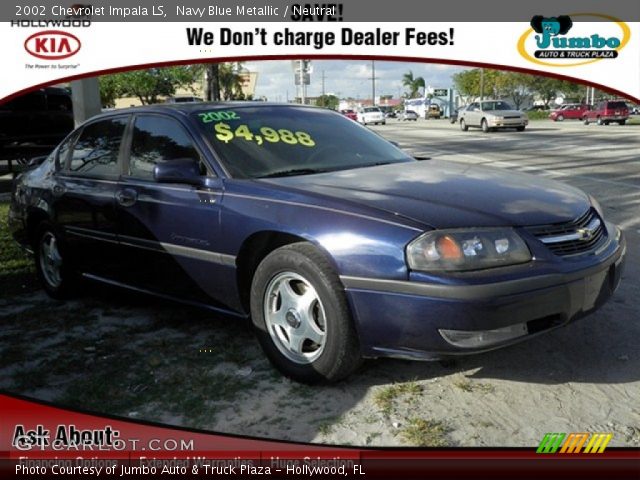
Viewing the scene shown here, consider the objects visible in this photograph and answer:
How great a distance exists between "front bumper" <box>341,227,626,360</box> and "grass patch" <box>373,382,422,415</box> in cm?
25

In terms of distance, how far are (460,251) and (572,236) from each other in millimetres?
692

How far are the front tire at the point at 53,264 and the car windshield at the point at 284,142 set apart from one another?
177cm

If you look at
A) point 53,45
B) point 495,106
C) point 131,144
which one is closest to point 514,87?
point 495,106

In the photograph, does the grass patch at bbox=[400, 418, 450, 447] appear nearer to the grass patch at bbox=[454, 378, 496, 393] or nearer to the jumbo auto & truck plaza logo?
the grass patch at bbox=[454, 378, 496, 393]

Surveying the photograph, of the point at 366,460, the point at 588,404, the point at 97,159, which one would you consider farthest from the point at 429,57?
the point at 366,460

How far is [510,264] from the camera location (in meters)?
2.95

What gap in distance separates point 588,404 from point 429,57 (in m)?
3.86

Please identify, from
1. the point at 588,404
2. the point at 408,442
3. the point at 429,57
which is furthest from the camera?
the point at 429,57

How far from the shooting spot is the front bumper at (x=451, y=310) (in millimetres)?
2846

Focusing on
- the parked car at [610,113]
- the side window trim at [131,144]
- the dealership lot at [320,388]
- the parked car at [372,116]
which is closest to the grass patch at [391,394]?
the dealership lot at [320,388]

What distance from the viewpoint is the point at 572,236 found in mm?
3215

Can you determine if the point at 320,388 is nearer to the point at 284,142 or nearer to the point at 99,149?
the point at 284,142

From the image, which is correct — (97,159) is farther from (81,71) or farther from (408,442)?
(408,442)

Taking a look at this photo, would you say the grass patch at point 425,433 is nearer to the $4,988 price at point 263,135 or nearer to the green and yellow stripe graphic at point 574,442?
the green and yellow stripe graphic at point 574,442
